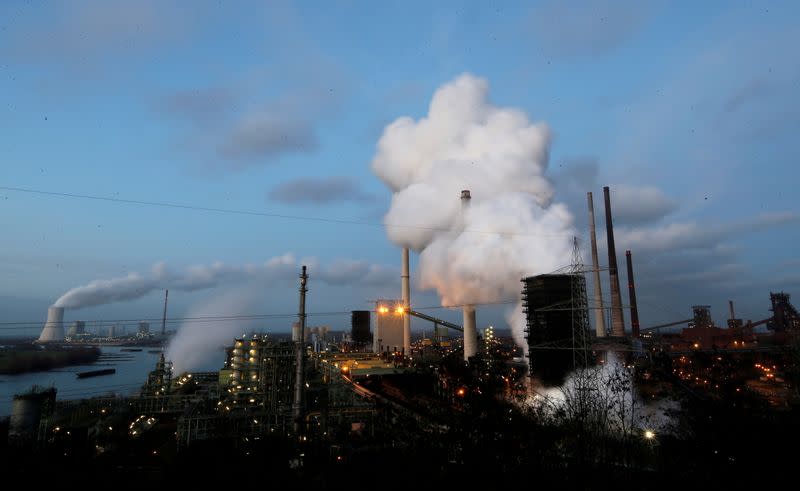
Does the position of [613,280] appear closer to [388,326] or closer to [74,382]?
[388,326]

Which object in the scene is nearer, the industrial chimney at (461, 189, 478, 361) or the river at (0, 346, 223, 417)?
the industrial chimney at (461, 189, 478, 361)

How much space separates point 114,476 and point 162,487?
3.41 meters

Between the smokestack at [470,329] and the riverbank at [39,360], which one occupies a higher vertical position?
the smokestack at [470,329]

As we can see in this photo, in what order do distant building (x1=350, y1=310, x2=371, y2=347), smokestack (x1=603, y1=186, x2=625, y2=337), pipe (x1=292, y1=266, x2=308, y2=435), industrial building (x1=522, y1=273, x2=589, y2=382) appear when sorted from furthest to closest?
distant building (x1=350, y1=310, x2=371, y2=347) → smokestack (x1=603, y1=186, x2=625, y2=337) → industrial building (x1=522, y1=273, x2=589, y2=382) → pipe (x1=292, y1=266, x2=308, y2=435)

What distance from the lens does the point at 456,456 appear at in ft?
51.2

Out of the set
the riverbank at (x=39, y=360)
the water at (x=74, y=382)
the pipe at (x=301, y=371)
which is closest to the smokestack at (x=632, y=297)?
the pipe at (x=301, y=371)

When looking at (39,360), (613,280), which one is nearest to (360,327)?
(613,280)

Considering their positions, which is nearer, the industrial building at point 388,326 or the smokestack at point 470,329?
the smokestack at point 470,329

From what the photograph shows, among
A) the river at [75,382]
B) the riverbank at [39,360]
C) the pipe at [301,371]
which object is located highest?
the pipe at [301,371]

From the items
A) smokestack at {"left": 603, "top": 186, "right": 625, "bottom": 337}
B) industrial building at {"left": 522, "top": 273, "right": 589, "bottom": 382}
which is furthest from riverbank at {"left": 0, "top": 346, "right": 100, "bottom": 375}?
smokestack at {"left": 603, "top": 186, "right": 625, "bottom": 337}

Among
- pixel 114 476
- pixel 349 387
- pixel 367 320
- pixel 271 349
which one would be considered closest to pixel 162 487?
pixel 114 476

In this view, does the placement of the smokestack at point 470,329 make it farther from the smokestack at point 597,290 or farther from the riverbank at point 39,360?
the riverbank at point 39,360

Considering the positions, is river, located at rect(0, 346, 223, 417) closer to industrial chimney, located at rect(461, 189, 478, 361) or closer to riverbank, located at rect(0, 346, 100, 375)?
riverbank, located at rect(0, 346, 100, 375)

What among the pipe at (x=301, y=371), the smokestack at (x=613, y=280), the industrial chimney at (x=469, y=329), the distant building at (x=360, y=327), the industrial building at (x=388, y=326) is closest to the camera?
the pipe at (x=301, y=371)
